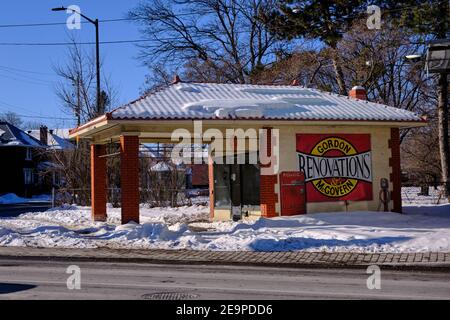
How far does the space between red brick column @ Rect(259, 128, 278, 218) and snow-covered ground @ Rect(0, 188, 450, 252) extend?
68 cm

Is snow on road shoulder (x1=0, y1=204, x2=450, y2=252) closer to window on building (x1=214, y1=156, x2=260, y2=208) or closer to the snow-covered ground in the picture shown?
the snow-covered ground

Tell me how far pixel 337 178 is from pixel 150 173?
45.9ft

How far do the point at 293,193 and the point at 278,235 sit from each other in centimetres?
332

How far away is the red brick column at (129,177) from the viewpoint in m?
18.0

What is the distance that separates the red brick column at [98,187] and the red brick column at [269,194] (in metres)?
6.75

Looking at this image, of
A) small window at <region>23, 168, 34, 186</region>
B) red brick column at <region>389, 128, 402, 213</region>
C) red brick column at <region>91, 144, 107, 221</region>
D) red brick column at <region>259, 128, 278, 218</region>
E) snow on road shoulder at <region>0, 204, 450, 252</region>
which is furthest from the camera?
small window at <region>23, 168, 34, 186</region>

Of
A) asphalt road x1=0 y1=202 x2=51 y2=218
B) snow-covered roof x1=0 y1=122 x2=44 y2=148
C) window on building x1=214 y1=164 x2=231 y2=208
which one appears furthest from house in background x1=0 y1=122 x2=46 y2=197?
window on building x1=214 y1=164 x2=231 y2=208

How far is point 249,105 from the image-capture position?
737 inches

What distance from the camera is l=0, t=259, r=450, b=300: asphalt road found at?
8.74 m

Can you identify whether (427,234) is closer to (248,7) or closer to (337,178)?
(337,178)

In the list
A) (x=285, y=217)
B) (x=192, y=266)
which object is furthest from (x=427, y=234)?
(x=192, y=266)

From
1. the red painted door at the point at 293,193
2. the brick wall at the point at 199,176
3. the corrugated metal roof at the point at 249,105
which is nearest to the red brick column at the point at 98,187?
the corrugated metal roof at the point at 249,105

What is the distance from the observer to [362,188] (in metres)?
19.8

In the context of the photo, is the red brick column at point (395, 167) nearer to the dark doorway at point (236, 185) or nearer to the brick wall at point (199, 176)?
the dark doorway at point (236, 185)
